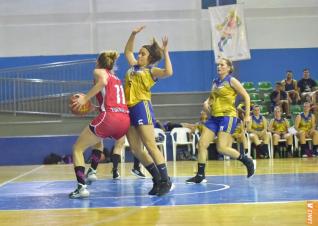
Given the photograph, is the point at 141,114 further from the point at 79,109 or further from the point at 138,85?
the point at 79,109

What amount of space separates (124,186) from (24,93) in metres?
11.1

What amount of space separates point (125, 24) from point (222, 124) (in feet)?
39.8

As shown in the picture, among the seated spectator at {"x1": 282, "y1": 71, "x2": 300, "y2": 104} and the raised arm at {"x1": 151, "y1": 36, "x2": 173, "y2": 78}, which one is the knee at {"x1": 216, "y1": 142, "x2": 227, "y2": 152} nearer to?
the raised arm at {"x1": 151, "y1": 36, "x2": 173, "y2": 78}

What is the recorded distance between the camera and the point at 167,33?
62.4ft

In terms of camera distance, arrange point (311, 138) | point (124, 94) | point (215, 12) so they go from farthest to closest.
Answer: point (215, 12), point (311, 138), point (124, 94)

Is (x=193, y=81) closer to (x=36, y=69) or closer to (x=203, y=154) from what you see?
(x=36, y=69)

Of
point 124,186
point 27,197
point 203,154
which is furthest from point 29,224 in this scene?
point 203,154

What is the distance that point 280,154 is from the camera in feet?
49.2

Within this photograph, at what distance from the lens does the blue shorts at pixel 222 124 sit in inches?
295

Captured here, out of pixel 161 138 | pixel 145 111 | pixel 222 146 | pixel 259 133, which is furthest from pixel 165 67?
pixel 259 133

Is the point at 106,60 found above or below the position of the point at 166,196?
above

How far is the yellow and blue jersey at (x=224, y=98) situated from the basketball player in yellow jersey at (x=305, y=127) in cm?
751

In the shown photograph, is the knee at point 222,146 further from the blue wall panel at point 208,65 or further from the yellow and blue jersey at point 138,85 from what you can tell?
the blue wall panel at point 208,65

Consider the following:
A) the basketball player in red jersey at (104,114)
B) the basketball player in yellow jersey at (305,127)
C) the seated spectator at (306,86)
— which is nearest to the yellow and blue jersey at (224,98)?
the basketball player in red jersey at (104,114)
